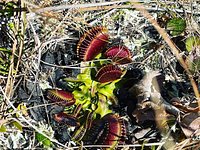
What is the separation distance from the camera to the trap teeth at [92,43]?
7.68ft

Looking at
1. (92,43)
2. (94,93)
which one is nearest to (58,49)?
(92,43)

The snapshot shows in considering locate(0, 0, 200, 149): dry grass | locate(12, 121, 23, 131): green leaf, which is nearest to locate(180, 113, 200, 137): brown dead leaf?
locate(0, 0, 200, 149): dry grass

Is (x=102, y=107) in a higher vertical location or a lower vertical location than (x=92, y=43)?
lower

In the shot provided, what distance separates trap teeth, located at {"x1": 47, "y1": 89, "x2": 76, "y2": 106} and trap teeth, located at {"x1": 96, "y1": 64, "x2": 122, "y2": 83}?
0.20 m

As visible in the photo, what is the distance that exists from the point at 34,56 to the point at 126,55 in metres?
0.52

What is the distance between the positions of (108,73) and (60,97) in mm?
297

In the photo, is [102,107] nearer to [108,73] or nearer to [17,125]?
[108,73]

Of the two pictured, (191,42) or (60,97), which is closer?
(60,97)

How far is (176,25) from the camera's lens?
95.1 inches

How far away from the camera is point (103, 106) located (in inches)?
93.9

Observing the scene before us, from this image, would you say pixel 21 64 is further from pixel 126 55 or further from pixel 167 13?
pixel 167 13

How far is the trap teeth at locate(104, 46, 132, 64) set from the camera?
2.36 meters

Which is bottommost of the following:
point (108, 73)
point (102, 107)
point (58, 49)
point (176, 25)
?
point (102, 107)

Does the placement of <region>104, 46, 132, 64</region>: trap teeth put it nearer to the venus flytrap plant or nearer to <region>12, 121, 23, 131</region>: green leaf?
the venus flytrap plant
